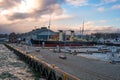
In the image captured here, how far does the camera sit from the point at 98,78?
27844mm

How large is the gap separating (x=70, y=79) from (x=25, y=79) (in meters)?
12.9

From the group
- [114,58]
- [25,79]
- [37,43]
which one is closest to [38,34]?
[37,43]

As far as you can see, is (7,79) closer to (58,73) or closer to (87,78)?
(58,73)

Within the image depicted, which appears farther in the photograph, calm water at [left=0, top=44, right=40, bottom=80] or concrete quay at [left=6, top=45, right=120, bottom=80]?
calm water at [left=0, top=44, right=40, bottom=80]

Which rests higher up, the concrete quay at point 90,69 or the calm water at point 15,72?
the concrete quay at point 90,69

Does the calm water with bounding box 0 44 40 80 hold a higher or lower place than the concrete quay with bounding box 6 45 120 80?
lower

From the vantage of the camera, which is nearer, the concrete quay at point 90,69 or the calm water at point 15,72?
the concrete quay at point 90,69

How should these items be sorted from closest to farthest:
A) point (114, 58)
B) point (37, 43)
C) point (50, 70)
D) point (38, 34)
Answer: point (50, 70)
point (114, 58)
point (37, 43)
point (38, 34)

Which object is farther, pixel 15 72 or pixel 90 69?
pixel 15 72

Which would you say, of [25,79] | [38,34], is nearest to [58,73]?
[25,79]

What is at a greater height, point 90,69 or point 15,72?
point 90,69

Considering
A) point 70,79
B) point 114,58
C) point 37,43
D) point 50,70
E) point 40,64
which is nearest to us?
point 70,79

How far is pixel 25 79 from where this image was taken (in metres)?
34.1

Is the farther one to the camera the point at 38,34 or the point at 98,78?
the point at 38,34
